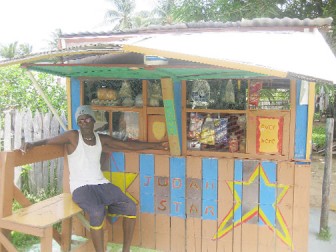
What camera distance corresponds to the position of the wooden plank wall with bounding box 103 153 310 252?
3617 millimetres

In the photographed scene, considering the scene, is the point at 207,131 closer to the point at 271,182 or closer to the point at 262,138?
the point at 262,138

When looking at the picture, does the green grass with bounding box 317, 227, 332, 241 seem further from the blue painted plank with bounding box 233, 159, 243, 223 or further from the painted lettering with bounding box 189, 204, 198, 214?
the painted lettering with bounding box 189, 204, 198, 214

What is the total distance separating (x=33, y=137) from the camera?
5.34 meters

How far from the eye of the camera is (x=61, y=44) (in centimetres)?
452

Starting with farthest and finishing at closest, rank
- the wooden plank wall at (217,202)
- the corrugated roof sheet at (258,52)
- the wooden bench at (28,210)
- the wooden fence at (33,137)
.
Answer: the wooden fence at (33,137), the wooden plank wall at (217,202), the wooden bench at (28,210), the corrugated roof sheet at (258,52)

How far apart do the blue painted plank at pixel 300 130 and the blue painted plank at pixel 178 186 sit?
3.94ft

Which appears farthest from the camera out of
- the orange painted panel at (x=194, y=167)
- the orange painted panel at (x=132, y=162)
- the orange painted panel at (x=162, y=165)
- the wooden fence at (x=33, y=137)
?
the wooden fence at (x=33, y=137)

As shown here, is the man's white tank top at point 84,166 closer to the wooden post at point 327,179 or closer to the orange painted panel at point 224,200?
the orange painted panel at point 224,200

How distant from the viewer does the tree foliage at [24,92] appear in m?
6.60

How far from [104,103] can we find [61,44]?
103 cm

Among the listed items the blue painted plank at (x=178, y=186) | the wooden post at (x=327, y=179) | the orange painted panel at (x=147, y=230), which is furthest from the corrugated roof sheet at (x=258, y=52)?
the orange painted panel at (x=147, y=230)

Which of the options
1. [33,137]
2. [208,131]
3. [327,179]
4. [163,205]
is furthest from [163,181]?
[327,179]

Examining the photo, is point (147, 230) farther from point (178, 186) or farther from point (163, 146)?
point (163, 146)

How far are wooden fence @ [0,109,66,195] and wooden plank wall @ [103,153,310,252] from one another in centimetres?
164
